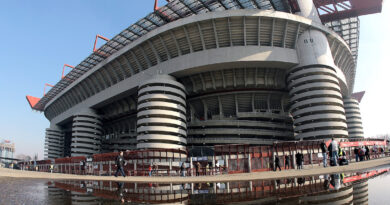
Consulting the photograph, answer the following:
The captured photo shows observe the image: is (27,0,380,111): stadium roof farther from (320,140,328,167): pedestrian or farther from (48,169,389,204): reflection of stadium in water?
(48,169,389,204): reflection of stadium in water

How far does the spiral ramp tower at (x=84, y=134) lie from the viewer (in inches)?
2461

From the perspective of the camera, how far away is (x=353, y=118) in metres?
70.8

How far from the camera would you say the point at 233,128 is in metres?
49.7

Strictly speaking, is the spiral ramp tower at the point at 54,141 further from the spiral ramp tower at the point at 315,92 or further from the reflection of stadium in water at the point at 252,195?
the reflection of stadium in water at the point at 252,195

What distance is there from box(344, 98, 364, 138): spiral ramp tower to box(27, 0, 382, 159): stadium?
14.2 meters

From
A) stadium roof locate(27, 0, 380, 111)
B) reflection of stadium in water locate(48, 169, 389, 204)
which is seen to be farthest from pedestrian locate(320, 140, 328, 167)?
stadium roof locate(27, 0, 380, 111)

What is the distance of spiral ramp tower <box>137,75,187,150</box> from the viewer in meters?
42.9

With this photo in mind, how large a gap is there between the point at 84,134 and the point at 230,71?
4019cm

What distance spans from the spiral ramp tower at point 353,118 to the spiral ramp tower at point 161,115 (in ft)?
168

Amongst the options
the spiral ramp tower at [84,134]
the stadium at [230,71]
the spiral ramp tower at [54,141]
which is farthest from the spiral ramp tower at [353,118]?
the spiral ramp tower at [54,141]

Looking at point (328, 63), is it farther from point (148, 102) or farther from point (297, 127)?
point (148, 102)

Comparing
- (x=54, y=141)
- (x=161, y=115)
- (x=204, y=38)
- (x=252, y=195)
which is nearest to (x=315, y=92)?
(x=204, y=38)

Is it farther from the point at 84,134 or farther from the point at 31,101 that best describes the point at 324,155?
the point at 31,101

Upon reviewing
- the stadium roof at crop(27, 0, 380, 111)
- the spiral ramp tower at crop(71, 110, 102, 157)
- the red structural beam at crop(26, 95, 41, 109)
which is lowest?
the spiral ramp tower at crop(71, 110, 102, 157)
